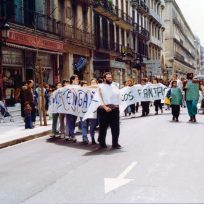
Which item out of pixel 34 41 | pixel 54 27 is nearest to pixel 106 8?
pixel 54 27

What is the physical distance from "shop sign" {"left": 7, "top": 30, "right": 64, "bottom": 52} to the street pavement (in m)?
9.31

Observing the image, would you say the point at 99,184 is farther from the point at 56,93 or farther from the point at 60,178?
the point at 56,93

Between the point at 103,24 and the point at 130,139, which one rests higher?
the point at 103,24

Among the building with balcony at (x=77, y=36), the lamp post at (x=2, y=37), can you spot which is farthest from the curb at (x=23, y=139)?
the building with balcony at (x=77, y=36)

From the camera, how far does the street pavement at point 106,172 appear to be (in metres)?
6.50

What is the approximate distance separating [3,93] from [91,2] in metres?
15.5

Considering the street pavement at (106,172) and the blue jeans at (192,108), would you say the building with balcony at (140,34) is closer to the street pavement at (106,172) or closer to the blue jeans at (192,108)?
the blue jeans at (192,108)

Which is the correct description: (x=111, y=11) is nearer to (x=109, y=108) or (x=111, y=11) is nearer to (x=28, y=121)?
(x=28, y=121)

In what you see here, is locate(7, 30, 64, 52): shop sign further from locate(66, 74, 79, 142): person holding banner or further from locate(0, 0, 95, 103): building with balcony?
locate(66, 74, 79, 142): person holding banner

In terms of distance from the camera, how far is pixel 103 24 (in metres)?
39.4

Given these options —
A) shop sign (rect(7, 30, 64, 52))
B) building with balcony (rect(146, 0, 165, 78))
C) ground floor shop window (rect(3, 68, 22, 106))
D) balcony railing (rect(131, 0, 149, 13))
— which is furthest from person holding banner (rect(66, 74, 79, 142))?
building with balcony (rect(146, 0, 165, 78))

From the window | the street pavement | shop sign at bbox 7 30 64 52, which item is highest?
the window

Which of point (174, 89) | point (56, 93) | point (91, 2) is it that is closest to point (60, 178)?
point (56, 93)

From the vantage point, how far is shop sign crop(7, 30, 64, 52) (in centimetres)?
2195
